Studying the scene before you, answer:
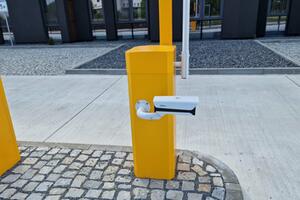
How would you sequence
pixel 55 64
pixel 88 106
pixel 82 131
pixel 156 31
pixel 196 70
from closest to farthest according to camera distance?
pixel 82 131, pixel 88 106, pixel 196 70, pixel 55 64, pixel 156 31

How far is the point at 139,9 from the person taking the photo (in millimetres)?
13391

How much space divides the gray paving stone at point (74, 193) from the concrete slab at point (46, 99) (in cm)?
130

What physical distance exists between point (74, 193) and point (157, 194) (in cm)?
75

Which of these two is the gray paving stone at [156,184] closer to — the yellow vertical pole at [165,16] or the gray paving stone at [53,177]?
the gray paving stone at [53,177]

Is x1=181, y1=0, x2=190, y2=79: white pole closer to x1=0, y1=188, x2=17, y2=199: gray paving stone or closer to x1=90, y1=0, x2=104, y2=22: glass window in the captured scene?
x1=0, y1=188, x2=17, y2=199: gray paving stone

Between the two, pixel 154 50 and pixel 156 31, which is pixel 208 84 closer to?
pixel 154 50

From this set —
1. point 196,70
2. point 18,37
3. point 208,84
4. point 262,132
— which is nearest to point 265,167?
point 262,132

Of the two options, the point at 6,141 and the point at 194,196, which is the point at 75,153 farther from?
the point at 194,196

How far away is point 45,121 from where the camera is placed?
3828 mm

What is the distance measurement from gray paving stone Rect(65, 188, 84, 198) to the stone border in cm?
69

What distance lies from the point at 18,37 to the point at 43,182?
47.8ft

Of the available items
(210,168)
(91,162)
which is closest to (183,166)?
(210,168)

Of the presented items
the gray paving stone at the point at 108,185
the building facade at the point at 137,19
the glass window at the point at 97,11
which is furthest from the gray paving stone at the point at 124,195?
the glass window at the point at 97,11

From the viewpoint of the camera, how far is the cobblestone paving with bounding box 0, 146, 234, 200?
84.4 inches
